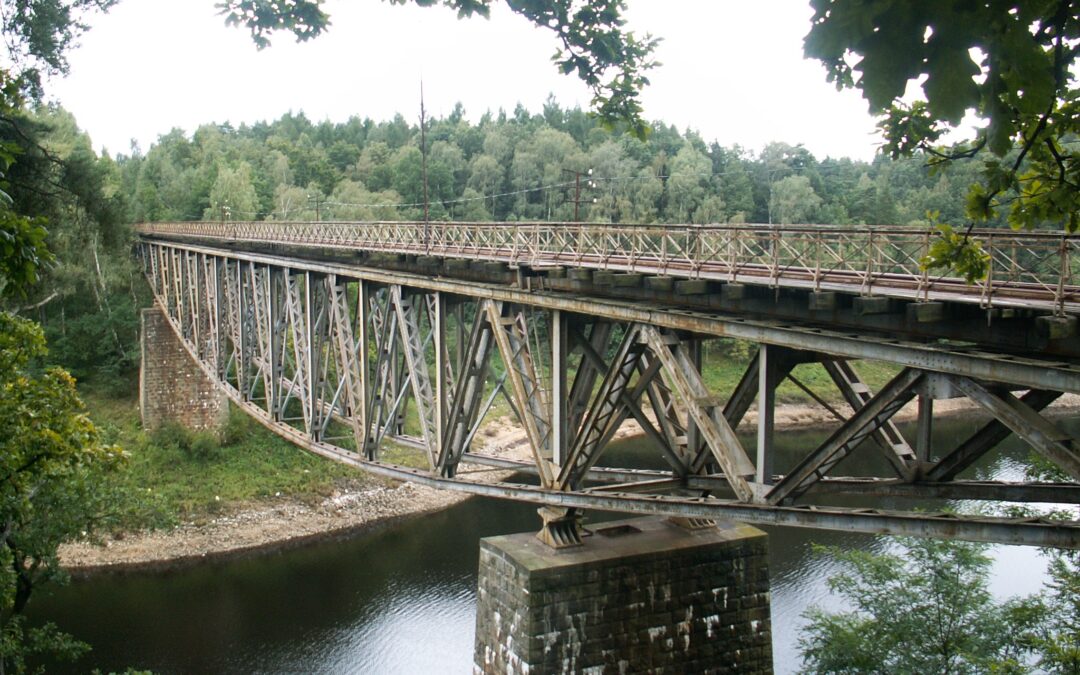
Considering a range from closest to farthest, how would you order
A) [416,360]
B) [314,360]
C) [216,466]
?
[416,360] < [314,360] < [216,466]

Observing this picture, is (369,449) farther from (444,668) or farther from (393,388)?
(444,668)

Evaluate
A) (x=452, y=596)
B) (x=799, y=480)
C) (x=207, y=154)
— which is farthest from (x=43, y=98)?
(x=207, y=154)

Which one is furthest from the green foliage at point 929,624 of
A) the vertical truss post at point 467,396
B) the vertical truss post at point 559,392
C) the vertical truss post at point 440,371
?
the vertical truss post at point 440,371

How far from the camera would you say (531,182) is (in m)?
79.4

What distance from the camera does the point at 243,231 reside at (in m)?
34.0

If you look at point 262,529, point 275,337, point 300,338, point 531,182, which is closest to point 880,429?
point 300,338

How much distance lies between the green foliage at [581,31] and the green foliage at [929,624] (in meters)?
13.0

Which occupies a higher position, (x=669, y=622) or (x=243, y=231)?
(x=243, y=231)

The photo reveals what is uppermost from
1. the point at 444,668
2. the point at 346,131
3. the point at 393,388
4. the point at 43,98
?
the point at 346,131

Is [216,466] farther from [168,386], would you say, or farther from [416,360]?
[416,360]

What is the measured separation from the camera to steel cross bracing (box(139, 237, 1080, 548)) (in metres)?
8.63

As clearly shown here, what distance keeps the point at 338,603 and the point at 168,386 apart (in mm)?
18728

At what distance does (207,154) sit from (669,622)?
8365 centimetres

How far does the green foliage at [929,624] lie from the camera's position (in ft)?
57.9
